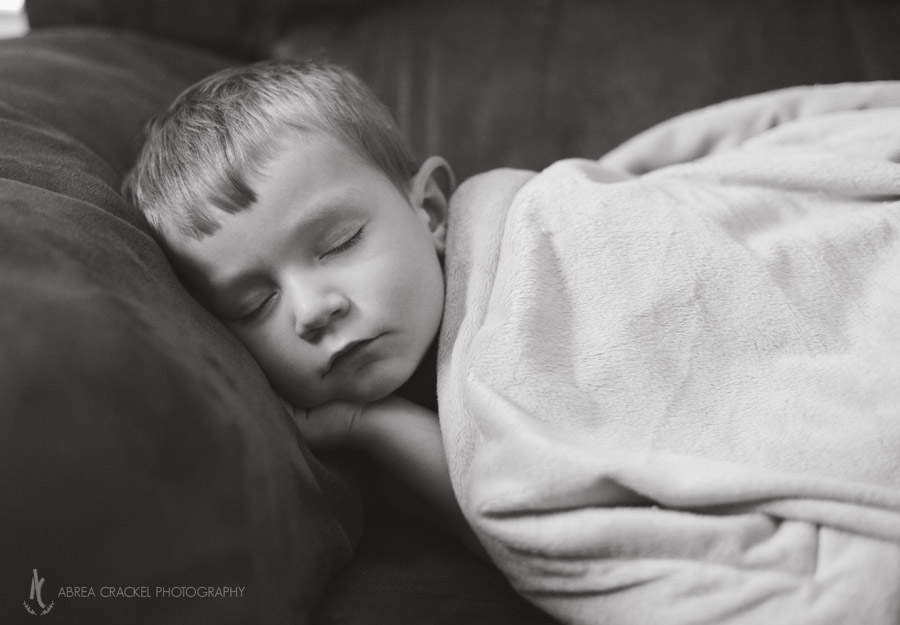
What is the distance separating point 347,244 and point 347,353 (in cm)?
10

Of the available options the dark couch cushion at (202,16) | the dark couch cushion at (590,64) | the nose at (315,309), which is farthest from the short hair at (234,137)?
the dark couch cushion at (202,16)

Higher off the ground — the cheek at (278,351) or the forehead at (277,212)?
the forehead at (277,212)

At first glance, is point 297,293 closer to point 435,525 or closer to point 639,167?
point 435,525

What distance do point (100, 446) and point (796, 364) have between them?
0.50 meters

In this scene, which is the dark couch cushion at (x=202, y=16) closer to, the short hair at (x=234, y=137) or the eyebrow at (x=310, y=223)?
the short hair at (x=234, y=137)

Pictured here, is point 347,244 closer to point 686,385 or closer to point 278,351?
point 278,351

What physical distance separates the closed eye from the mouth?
0.29 feet

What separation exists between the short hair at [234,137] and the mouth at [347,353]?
0.53ft

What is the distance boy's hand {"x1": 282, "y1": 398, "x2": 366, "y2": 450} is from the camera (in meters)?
0.74

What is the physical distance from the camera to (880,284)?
2.24ft

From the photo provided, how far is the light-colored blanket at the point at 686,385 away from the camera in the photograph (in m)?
0.52

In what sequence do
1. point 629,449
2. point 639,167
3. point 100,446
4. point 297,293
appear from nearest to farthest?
point 100,446 → point 629,449 → point 297,293 → point 639,167

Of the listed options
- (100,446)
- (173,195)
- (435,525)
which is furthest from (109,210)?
(435,525)

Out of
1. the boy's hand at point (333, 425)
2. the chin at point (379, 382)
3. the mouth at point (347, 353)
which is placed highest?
the mouth at point (347, 353)
